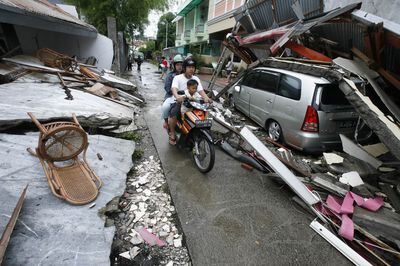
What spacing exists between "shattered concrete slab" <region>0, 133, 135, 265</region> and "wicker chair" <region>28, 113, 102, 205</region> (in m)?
0.12

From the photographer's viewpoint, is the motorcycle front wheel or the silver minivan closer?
the motorcycle front wheel

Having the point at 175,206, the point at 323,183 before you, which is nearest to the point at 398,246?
the point at 323,183

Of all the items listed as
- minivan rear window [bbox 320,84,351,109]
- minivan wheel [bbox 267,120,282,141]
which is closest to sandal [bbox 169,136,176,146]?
minivan wheel [bbox 267,120,282,141]

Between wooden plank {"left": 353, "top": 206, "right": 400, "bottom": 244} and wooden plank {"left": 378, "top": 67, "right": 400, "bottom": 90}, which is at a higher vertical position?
wooden plank {"left": 378, "top": 67, "right": 400, "bottom": 90}

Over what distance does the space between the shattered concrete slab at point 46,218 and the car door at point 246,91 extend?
4.27m

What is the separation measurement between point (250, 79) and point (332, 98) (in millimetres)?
2629

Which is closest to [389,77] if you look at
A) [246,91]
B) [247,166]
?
[247,166]

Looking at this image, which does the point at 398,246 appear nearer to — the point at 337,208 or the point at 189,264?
the point at 337,208

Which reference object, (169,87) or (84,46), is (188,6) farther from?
(169,87)

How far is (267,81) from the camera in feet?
19.4

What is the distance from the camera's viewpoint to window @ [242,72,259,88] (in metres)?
6.55

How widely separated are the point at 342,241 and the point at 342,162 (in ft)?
5.81

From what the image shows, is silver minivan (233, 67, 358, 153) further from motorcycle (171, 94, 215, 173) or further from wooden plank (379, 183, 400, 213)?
motorcycle (171, 94, 215, 173)

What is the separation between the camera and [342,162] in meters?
4.19
